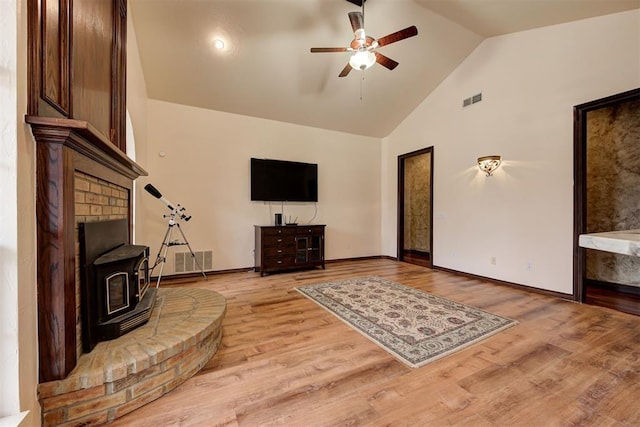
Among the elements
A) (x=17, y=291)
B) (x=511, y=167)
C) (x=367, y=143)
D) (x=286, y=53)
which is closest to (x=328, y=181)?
(x=367, y=143)

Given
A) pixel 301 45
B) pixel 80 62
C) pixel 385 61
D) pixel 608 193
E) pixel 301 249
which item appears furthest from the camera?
pixel 301 249

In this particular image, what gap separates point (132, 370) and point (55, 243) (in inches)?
30.6

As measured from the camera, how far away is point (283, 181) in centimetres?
488

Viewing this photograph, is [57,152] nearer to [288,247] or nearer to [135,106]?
[135,106]

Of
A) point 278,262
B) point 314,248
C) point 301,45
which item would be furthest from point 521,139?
point 278,262

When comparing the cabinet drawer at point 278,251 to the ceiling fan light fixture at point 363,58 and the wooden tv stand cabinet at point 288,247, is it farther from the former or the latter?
the ceiling fan light fixture at point 363,58

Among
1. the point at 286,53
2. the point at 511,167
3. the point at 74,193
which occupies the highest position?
the point at 286,53

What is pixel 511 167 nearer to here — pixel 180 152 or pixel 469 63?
pixel 469 63

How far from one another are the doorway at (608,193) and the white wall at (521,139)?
0.11 metres

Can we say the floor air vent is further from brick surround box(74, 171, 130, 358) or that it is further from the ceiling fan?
the ceiling fan

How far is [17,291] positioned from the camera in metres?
1.11

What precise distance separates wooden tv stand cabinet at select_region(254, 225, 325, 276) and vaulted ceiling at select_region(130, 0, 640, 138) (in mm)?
2119

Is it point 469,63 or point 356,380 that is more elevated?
point 469,63

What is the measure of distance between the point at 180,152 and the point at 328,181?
109 inches
